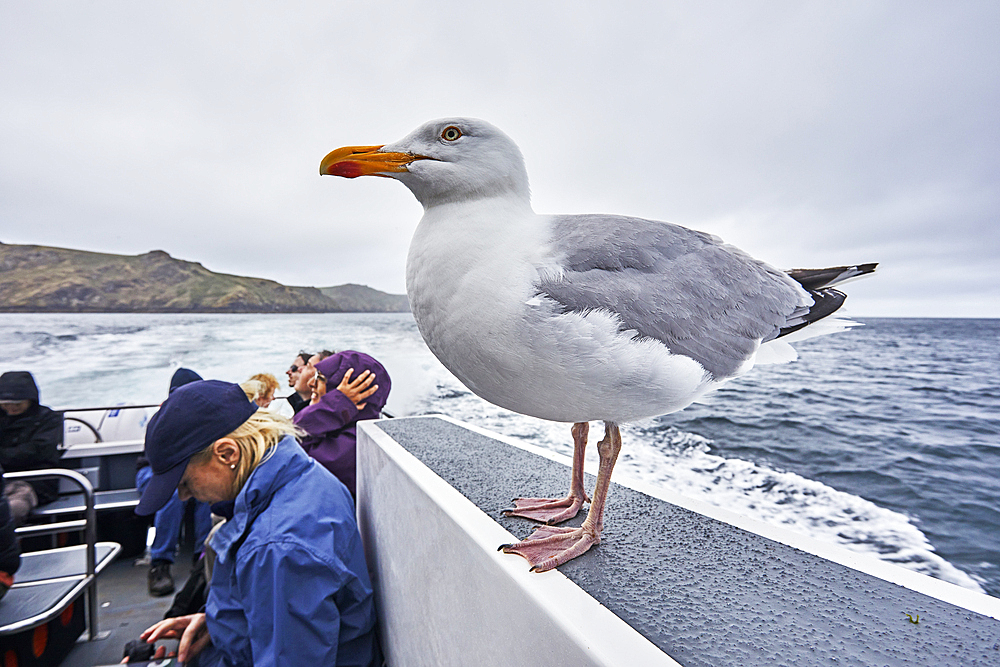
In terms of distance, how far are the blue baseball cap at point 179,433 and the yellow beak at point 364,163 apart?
0.83m

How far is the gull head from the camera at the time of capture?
0.70m

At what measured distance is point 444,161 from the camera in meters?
0.71

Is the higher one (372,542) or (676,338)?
(676,338)

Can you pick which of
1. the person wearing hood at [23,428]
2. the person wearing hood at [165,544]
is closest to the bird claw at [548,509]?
the person wearing hood at [165,544]

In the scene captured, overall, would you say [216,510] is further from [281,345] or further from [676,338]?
[281,345]

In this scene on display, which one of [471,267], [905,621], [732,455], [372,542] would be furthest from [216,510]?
[732,455]

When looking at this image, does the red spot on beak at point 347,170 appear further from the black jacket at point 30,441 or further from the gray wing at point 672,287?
the black jacket at point 30,441

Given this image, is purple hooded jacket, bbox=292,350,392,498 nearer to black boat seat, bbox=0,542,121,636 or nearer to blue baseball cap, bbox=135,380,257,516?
blue baseball cap, bbox=135,380,257,516

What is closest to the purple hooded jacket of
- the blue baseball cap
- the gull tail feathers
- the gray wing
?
the blue baseball cap

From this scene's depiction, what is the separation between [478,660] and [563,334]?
56 centimetres

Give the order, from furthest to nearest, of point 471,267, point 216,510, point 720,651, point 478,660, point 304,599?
1. point 216,510
2. point 304,599
3. point 478,660
4. point 471,267
5. point 720,651

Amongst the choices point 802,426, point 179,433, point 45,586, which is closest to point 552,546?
point 179,433

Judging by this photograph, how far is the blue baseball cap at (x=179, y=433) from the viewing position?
118cm

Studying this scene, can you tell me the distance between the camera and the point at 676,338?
2.24 feet
